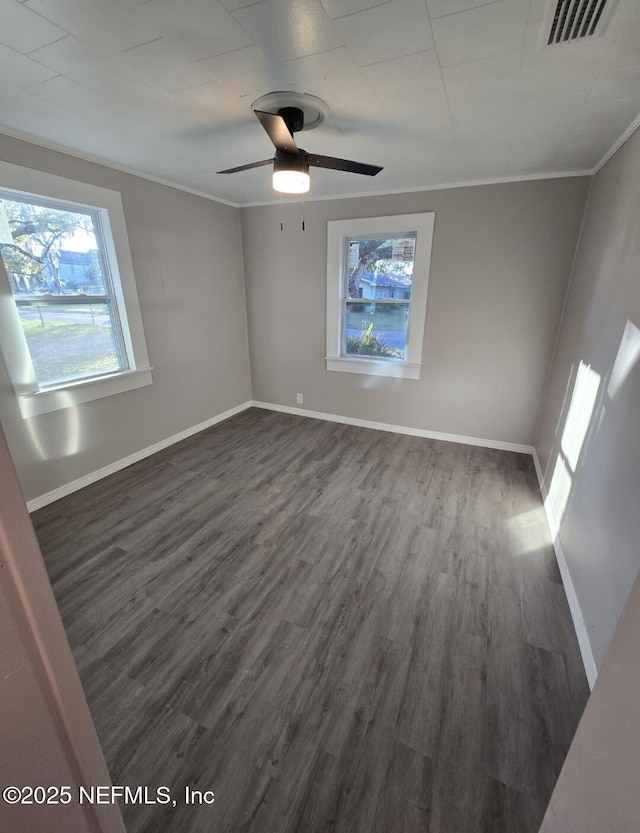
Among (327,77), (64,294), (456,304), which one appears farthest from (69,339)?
(456,304)

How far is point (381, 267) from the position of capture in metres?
3.64

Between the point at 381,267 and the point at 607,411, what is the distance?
257 cm

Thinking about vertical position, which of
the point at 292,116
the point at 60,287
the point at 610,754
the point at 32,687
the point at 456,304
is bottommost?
the point at 610,754

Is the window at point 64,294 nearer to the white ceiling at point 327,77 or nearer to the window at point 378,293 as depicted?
the white ceiling at point 327,77

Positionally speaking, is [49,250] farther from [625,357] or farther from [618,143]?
[618,143]

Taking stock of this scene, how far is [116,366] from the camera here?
3105 mm

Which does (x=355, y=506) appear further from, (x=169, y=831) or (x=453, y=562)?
(x=169, y=831)

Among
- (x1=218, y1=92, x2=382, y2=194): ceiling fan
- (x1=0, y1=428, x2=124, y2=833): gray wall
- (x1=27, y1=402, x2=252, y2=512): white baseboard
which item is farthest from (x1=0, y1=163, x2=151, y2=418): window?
(x1=0, y1=428, x2=124, y2=833): gray wall

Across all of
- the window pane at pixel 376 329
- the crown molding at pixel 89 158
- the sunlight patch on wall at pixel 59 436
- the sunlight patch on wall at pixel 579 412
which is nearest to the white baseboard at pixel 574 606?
the sunlight patch on wall at pixel 579 412

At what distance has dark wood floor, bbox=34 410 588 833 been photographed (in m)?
1.16

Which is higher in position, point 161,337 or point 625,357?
point 625,357

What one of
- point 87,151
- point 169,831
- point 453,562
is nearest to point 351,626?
point 453,562

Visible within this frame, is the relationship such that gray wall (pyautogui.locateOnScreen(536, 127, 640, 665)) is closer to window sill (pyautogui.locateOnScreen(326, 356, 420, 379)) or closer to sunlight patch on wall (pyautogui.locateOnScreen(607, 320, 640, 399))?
sunlight patch on wall (pyautogui.locateOnScreen(607, 320, 640, 399))

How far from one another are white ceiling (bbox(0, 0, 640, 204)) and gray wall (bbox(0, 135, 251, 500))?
1.86 ft
